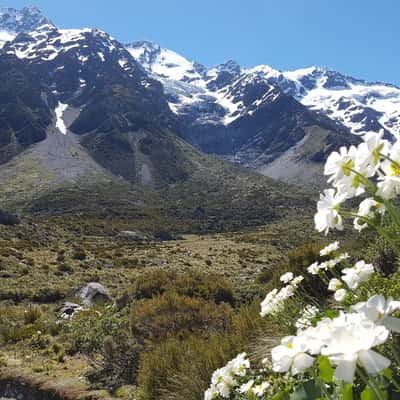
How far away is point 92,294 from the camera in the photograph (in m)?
15.6

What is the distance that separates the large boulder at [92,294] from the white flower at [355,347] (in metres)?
14.5

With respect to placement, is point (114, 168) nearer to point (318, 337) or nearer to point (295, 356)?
point (295, 356)

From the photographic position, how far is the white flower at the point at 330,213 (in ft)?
6.45

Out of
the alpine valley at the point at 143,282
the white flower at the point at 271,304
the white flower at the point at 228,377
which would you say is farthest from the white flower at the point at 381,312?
the white flower at the point at 271,304

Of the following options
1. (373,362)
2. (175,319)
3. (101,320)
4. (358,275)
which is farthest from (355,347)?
(101,320)

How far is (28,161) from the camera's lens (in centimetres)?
12150

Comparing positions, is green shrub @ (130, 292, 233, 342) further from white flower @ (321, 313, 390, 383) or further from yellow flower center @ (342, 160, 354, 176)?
white flower @ (321, 313, 390, 383)

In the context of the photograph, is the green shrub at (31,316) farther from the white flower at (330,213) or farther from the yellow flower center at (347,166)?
the yellow flower center at (347,166)

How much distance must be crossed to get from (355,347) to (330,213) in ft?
2.83

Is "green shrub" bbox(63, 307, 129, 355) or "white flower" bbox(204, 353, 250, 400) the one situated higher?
"white flower" bbox(204, 353, 250, 400)

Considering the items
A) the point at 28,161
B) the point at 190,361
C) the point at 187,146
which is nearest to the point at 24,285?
the point at 190,361

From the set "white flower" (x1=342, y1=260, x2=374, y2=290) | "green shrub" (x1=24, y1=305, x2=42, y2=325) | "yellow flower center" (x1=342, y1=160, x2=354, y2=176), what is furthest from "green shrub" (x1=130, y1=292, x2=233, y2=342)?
"yellow flower center" (x1=342, y1=160, x2=354, y2=176)

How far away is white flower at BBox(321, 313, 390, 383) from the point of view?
1.15m

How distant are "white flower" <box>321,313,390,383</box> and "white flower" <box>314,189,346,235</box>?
71cm
